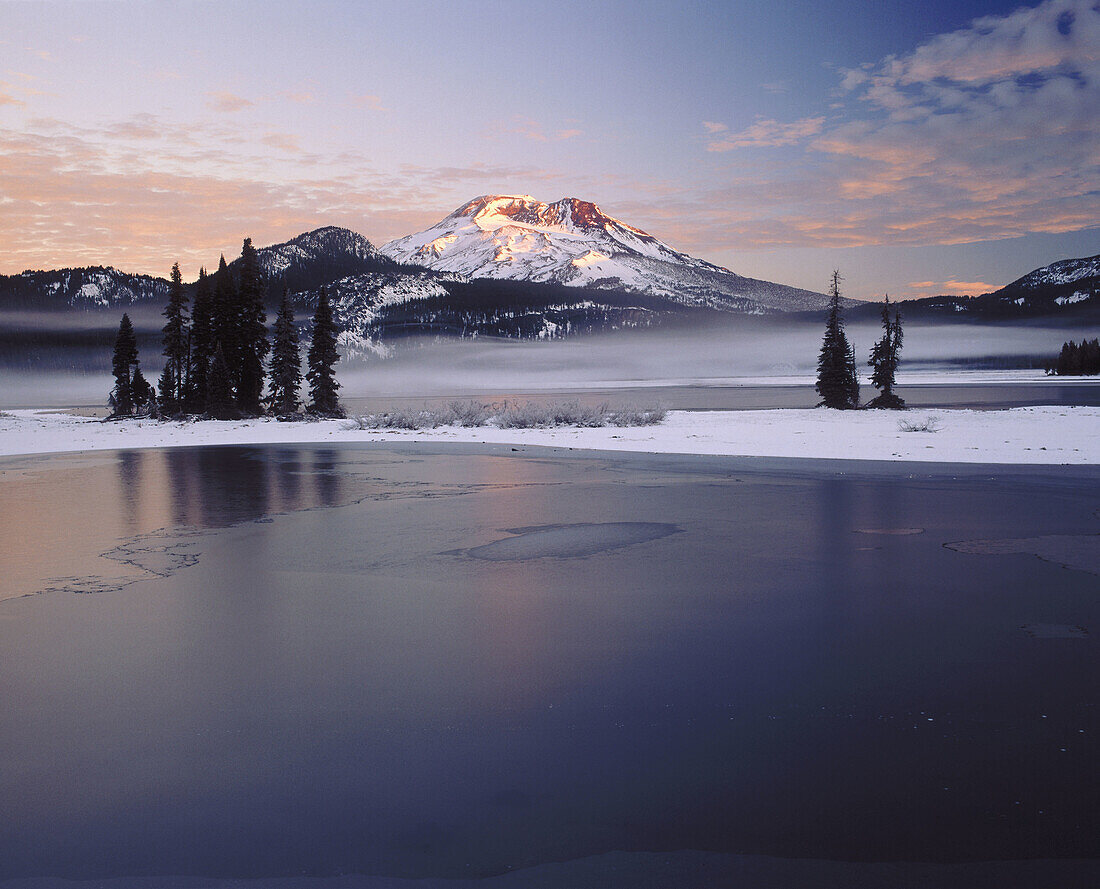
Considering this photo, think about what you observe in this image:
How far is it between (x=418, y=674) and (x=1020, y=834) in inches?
155

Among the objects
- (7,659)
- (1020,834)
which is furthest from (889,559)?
(7,659)

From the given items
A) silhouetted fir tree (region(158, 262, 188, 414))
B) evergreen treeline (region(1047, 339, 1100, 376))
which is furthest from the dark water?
evergreen treeline (region(1047, 339, 1100, 376))

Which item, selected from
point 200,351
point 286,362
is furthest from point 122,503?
point 200,351

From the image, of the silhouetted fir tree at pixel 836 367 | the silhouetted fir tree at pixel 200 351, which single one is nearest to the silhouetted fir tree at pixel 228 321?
the silhouetted fir tree at pixel 200 351

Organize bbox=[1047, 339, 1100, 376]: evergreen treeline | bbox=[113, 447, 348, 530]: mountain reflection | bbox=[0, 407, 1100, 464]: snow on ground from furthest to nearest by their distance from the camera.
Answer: bbox=[1047, 339, 1100, 376]: evergreen treeline < bbox=[0, 407, 1100, 464]: snow on ground < bbox=[113, 447, 348, 530]: mountain reflection

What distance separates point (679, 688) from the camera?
5730 millimetres

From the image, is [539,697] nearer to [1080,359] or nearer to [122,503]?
[122,503]

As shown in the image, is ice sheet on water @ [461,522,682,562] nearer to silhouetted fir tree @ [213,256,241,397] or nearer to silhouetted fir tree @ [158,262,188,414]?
silhouetted fir tree @ [213,256,241,397]

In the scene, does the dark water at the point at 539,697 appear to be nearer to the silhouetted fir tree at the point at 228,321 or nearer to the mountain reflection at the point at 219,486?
the mountain reflection at the point at 219,486

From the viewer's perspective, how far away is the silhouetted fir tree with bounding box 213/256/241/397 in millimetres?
57031

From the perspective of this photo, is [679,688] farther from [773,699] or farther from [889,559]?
[889,559]

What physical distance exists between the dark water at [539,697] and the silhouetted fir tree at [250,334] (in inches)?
1855

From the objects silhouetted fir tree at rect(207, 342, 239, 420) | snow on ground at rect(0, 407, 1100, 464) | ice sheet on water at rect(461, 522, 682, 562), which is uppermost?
silhouetted fir tree at rect(207, 342, 239, 420)

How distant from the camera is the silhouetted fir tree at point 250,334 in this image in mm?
57156
